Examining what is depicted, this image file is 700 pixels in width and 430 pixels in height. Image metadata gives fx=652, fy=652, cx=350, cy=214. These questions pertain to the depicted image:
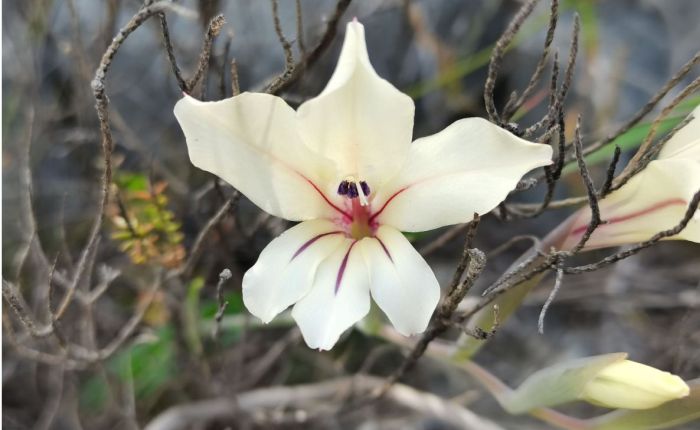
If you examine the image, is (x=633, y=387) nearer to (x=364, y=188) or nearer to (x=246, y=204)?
(x=364, y=188)

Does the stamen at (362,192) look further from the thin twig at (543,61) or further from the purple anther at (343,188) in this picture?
the thin twig at (543,61)

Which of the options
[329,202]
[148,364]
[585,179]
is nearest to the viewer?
[585,179]

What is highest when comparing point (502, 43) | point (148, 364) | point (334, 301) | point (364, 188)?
point (502, 43)

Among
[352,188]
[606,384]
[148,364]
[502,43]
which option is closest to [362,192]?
[352,188]

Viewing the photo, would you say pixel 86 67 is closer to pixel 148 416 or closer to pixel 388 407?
pixel 148 416

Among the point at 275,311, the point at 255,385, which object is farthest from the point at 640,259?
the point at 275,311

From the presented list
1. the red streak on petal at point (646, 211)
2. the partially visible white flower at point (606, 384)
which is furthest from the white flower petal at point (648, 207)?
the partially visible white flower at point (606, 384)

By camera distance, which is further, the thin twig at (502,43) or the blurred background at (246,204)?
the blurred background at (246,204)
